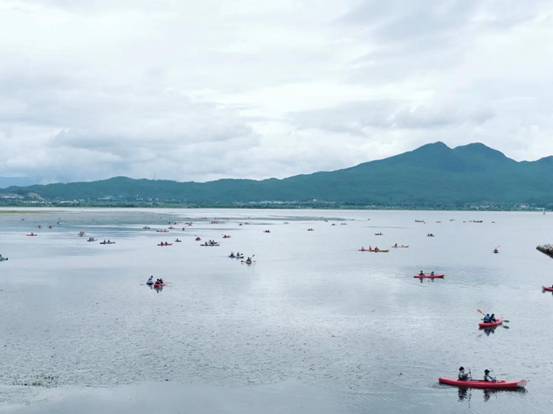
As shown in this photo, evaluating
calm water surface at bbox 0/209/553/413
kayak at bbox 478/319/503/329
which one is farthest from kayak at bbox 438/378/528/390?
kayak at bbox 478/319/503/329

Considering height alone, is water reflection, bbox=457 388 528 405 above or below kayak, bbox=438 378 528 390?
below

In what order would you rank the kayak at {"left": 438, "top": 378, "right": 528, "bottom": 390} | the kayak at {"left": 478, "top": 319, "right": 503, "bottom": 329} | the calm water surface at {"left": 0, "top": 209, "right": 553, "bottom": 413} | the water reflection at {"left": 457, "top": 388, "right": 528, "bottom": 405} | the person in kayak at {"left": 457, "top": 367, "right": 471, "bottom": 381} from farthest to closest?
the kayak at {"left": 478, "top": 319, "right": 503, "bottom": 329}
the person in kayak at {"left": 457, "top": 367, "right": 471, "bottom": 381}
the kayak at {"left": 438, "top": 378, "right": 528, "bottom": 390}
the water reflection at {"left": 457, "top": 388, "right": 528, "bottom": 405}
the calm water surface at {"left": 0, "top": 209, "right": 553, "bottom": 413}

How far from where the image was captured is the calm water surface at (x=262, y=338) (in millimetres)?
41188

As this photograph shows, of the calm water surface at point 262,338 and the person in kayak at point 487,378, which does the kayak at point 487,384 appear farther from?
the calm water surface at point 262,338

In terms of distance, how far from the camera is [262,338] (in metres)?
55.8

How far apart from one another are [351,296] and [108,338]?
1319 inches

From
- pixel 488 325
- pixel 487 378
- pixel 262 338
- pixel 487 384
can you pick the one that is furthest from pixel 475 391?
pixel 488 325

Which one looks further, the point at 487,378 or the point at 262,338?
the point at 262,338

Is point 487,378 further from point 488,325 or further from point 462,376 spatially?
point 488,325

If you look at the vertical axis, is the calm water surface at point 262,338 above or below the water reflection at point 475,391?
above

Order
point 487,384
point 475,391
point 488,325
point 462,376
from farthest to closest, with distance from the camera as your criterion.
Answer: point 488,325 < point 462,376 < point 487,384 < point 475,391

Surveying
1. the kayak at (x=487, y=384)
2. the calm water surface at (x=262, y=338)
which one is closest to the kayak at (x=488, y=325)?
the calm water surface at (x=262, y=338)

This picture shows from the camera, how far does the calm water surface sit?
41.2m

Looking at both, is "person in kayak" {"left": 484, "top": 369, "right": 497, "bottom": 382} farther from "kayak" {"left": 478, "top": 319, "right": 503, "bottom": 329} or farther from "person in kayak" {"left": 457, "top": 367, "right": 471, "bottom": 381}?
"kayak" {"left": 478, "top": 319, "right": 503, "bottom": 329}
